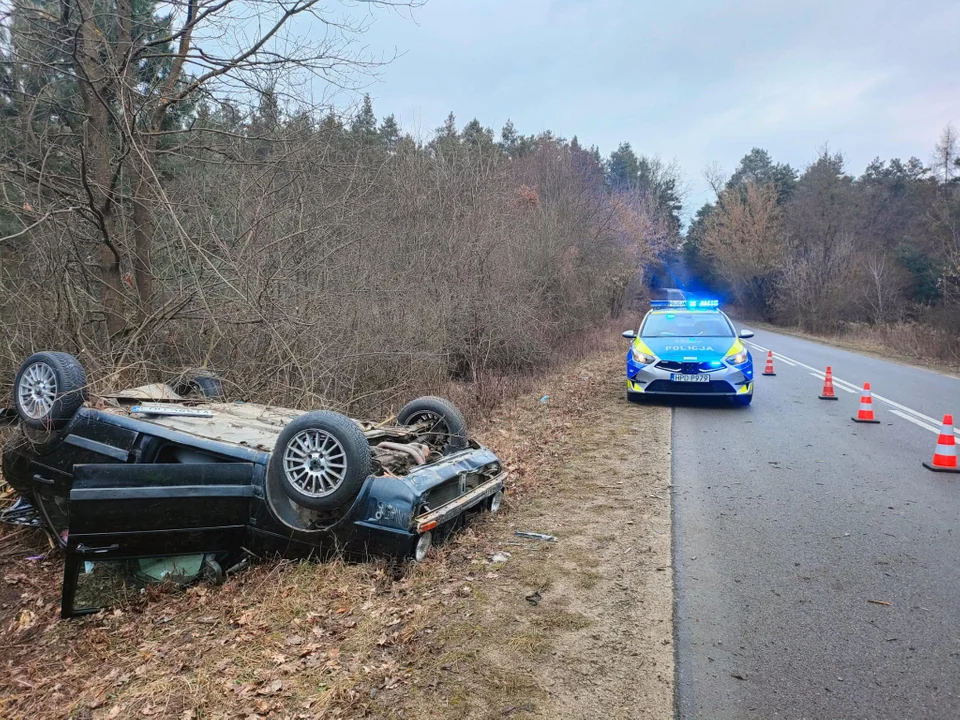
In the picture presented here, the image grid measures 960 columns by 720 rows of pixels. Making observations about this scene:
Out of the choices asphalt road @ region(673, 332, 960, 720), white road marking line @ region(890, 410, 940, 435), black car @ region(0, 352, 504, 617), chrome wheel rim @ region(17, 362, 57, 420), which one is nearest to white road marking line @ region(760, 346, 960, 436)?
white road marking line @ region(890, 410, 940, 435)

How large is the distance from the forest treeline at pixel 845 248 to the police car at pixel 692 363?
53.1 feet

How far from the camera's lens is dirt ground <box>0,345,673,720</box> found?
3158mm

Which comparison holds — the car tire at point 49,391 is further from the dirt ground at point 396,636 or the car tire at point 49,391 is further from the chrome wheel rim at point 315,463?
the chrome wheel rim at point 315,463

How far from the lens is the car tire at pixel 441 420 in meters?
A: 6.10

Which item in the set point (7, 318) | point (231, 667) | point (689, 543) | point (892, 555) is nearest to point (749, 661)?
point (689, 543)

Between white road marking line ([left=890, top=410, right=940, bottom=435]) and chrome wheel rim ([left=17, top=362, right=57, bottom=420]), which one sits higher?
chrome wheel rim ([left=17, top=362, right=57, bottom=420])

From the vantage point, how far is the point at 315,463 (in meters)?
4.51

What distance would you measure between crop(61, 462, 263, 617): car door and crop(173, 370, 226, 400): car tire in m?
2.37

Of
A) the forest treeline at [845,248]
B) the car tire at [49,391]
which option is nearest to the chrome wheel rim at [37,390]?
the car tire at [49,391]

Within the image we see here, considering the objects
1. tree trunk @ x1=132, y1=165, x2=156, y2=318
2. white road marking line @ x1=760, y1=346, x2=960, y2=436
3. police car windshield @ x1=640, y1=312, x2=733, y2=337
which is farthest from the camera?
police car windshield @ x1=640, y1=312, x2=733, y2=337

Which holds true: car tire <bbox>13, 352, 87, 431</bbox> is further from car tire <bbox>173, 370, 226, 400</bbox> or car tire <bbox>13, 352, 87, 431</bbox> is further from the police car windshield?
the police car windshield

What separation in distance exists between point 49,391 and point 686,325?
9.92 metres

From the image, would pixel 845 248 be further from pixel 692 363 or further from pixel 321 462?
pixel 321 462

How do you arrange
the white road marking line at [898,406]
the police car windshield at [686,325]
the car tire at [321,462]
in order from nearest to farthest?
the car tire at [321,462], the white road marking line at [898,406], the police car windshield at [686,325]
